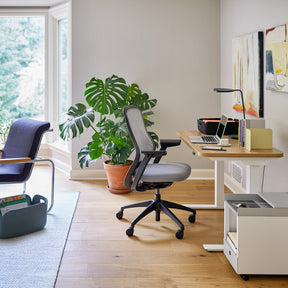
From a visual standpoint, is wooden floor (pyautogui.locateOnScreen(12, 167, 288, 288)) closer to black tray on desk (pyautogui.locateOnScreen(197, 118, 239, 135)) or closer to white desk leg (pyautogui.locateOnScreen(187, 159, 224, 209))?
white desk leg (pyautogui.locateOnScreen(187, 159, 224, 209))

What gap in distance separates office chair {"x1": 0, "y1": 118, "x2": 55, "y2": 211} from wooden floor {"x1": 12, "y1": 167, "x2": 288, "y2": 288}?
598mm

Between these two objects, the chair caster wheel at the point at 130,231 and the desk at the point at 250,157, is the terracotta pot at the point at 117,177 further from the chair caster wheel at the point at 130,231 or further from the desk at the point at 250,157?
the desk at the point at 250,157

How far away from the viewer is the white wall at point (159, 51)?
552cm

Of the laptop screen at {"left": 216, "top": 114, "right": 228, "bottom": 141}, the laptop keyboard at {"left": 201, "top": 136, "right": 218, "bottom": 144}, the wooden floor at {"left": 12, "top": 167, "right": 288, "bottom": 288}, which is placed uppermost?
the laptop screen at {"left": 216, "top": 114, "right": 228, "bottom": 141}

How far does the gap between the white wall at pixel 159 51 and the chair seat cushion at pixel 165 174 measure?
6.42 feet

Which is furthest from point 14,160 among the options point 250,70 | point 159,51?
point 159,51

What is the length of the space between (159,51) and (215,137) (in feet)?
6.40

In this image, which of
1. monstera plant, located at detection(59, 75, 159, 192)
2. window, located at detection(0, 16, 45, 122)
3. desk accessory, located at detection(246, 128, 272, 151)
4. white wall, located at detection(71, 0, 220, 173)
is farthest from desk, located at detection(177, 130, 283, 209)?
window, located at detection(0, 16, 45, 122)

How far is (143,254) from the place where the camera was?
3.17 meters

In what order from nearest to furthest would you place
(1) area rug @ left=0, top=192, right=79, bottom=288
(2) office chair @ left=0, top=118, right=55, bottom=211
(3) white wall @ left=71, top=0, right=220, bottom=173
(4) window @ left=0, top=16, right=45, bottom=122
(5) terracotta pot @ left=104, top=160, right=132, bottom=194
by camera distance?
(1) area rug @ left=0, top=192, right=79, bottom=288 → (2) office chair @ left=0, top=118, right=55, bottom=211 → (5) terracotta pot @ left=104, top=160, right=132, bottom=194 → (3) white wall @ left=71, top=0, right=220, bottom=173 → (4) window @ left=0, top=16, right=45, bottom=122

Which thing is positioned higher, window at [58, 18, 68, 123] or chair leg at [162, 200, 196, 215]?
window at [58, 18, 68, 123]

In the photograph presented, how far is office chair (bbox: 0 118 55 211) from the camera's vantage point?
3779 mm

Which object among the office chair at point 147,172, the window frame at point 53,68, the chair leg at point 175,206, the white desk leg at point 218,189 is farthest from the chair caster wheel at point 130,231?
the window frame at point 53,68

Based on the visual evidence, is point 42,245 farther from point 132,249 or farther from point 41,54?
point 41,54
